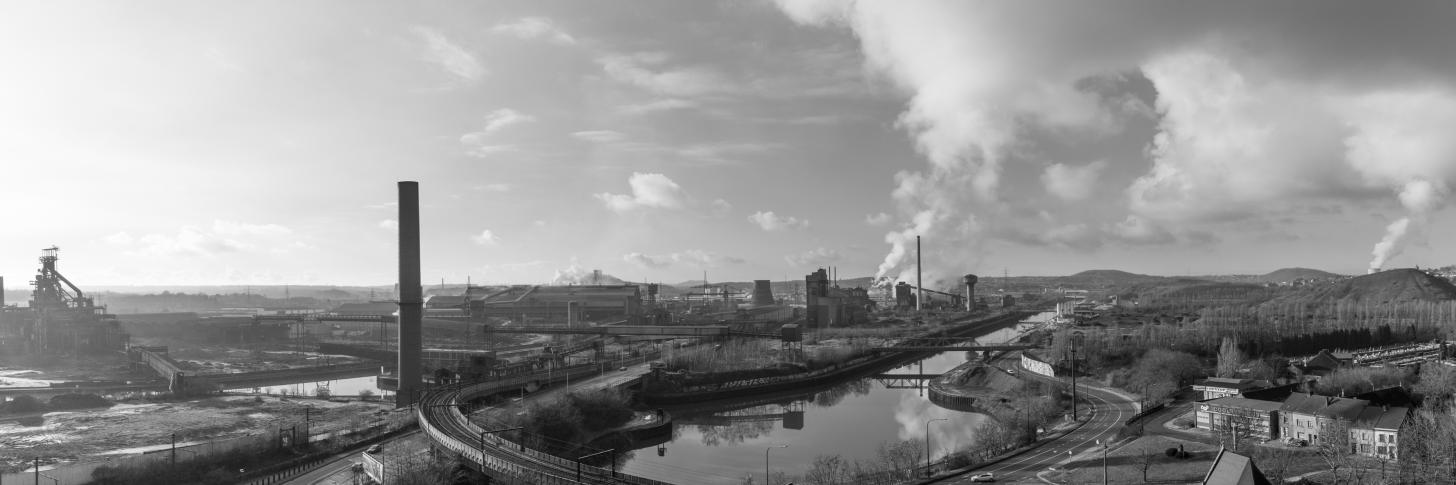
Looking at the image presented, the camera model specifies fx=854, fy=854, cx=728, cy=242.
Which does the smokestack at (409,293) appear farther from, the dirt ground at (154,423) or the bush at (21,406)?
the bush at (21,406)

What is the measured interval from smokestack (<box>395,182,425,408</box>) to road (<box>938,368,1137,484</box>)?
995 inches

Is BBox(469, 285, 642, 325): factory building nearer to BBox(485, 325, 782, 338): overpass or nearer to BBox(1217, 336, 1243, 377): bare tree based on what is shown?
BBox(485, 325, 782, 338): overpass

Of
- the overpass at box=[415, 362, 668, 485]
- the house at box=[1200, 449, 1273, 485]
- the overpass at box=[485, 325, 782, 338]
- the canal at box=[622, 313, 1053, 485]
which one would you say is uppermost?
the house at box=[1200, 449, 1273, 485]

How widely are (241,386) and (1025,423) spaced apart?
131 ft

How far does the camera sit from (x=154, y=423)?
3216 cm

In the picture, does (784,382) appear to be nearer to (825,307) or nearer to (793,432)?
(793,432)

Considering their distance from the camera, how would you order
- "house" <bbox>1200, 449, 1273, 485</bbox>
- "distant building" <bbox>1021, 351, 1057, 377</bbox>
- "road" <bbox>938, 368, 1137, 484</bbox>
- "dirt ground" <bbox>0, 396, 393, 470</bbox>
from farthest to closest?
"distant building" <bbox>1021, 351, 1057, 377</bbox> < "dirt ground" <bbox>0, 396, 393, 470</bbox> < "road" <bbox>938, 368, 1137, 484</bbox> < "house" <bbox>1200, 449, 1273, 485</bbox>

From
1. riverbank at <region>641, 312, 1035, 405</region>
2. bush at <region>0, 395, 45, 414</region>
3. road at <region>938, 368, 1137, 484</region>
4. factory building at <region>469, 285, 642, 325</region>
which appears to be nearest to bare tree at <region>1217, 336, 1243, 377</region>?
road at <region>938, 368, 1137, 484</region>

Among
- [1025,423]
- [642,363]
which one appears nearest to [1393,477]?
[1025,423]

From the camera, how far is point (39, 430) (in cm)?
3033

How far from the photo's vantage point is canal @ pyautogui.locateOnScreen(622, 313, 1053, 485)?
28.6m

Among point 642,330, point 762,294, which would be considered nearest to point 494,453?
point 642,330

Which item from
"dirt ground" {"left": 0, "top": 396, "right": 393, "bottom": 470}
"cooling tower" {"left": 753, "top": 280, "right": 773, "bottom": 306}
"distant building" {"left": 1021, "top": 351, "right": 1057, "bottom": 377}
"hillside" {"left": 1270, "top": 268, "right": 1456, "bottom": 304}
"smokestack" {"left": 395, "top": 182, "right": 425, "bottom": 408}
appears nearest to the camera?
"dirt ground" {"left": 0, "top": 396, "right": 393, "bottom": 470}

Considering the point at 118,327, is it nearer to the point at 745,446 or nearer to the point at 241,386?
the point at 241,386
